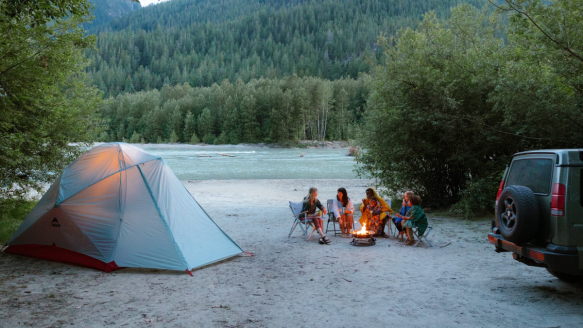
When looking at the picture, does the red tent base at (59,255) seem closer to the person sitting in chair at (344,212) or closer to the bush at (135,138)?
the person sitting in chair at (344,212)

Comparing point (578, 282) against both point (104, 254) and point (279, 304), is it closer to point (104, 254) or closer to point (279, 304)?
point (279, 304)

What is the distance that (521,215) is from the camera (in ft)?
13.5

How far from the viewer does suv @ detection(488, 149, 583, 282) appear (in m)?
3.79

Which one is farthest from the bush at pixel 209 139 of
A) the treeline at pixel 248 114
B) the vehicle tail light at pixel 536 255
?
the vehicle tail light at pixel 536 255

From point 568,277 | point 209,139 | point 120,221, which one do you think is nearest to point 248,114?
point 209,139

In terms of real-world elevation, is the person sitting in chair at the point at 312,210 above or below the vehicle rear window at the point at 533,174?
below

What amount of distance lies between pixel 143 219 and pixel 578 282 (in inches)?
238

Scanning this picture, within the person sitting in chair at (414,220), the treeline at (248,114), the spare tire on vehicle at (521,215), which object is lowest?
the person sitting in chair at (414,220)

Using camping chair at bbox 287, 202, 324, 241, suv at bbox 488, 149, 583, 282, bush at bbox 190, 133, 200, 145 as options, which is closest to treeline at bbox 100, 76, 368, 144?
bush at bbox 190, 133, 200, 145

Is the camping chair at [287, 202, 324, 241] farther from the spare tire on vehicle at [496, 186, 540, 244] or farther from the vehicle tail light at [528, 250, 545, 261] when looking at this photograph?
the vehicle tail light at [528, 250, 545, 261]

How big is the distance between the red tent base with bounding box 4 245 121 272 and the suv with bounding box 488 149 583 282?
533 cm

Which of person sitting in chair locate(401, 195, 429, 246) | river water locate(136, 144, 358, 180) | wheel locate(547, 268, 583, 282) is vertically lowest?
river water locate(136, 144, 358, 180)

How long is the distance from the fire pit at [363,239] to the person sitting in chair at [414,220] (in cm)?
69

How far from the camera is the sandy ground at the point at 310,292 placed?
4.05 meters
